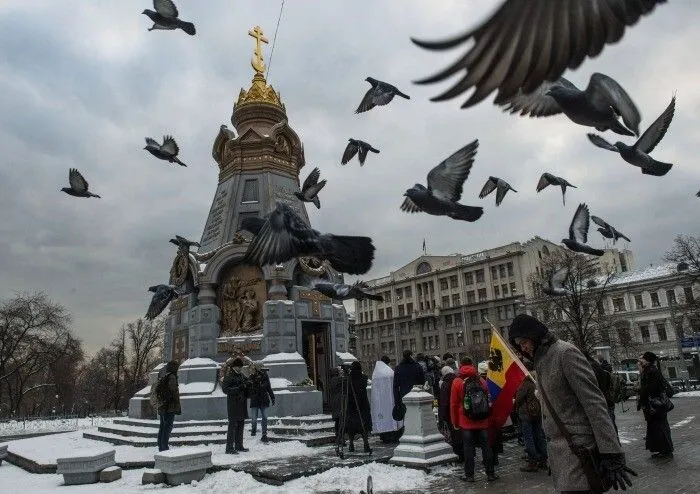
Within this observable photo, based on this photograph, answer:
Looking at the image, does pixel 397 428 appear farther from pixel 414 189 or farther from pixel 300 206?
pixel 300 206

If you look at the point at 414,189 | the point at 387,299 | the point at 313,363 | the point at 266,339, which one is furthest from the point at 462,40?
the point at 387,299

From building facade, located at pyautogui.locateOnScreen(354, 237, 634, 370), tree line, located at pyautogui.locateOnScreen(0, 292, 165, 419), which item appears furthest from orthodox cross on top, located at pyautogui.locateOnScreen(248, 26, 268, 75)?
building facade, located at pyautogui.locateOnScreen(354, 237, 634, 370)

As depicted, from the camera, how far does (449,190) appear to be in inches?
272

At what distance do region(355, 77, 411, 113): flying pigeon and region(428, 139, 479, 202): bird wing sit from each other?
96.5 inches

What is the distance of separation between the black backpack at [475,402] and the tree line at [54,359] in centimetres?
3802

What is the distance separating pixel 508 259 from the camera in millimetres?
68312

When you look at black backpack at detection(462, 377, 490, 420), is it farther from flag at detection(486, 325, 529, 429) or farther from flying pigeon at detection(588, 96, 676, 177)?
flying pigeon at detection(588, 96, 676, 177)

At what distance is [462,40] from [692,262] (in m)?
40.1

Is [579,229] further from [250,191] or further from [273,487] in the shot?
[250,191]

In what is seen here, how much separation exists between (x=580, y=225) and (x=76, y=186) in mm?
10567

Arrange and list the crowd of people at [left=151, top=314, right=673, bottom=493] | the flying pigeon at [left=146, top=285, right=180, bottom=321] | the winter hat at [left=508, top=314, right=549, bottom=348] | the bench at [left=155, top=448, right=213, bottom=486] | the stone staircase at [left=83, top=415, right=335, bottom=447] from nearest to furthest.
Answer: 1. the crowd of people at [left=151, top=314, right=673, bottom=493]
2. the winter hat at [left=508, top=314, right=549, bottom=348]
3. the bench at [left=155, top=448, right=213, bottom=486]
4. the stone staircase at [left=83, top=415, right=335, bottom=447]
5. the flying pigeon at [left=146, top=285, right=180, bottom=321]

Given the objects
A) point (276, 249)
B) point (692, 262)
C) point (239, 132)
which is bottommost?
point (276, 249)

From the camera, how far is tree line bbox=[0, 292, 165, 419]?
41031 millimetres

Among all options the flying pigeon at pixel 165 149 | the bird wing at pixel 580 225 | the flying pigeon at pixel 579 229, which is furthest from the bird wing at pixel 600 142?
the flying pigeon at pixel 165 149
